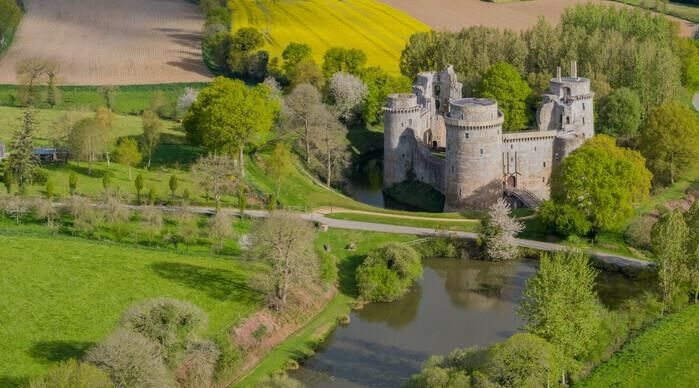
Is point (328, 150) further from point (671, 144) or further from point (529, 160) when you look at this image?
point (671, 144)

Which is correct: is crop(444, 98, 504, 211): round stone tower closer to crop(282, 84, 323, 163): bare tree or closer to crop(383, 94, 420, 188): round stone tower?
crop(383, 94, 420, 188): round stone tower

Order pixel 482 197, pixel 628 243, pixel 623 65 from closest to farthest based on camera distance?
pixel 628 243 < pixel 482 197 < pixel 623 65

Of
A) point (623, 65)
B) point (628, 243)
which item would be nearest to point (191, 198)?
point (628, 243)

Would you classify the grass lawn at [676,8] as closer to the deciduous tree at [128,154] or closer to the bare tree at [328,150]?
the bare tree at [328,150]

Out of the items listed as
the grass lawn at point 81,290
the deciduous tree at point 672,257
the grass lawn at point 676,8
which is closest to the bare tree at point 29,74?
the grass lawn at point 81,290

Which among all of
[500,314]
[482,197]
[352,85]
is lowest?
[500,314]

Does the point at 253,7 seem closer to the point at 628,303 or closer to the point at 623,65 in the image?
the point at 623,65

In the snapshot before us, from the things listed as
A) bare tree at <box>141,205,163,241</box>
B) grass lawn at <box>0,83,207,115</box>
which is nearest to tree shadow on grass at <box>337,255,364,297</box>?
bare tree at <box>141,205,163,241</box>
